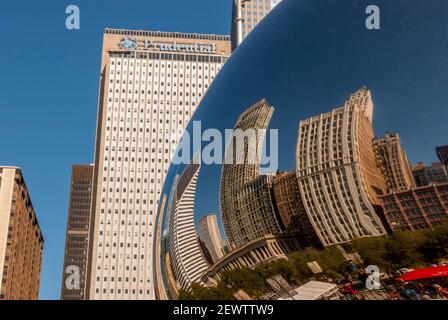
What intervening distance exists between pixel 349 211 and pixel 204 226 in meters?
1.29

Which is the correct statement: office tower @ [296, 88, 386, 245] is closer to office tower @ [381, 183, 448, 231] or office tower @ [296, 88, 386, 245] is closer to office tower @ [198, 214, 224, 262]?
office tower @ [381, 183, 448, 231]

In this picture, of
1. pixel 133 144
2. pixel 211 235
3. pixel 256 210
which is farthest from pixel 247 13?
pixel 256 210

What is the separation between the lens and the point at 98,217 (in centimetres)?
8562

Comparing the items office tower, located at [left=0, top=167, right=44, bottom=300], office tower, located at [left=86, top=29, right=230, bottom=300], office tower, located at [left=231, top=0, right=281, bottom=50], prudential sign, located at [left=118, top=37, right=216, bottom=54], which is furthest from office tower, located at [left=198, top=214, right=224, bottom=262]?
office tower, located at [left=231, top=0, right=281, bottom=50]

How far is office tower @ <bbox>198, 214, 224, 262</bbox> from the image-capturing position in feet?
13.1

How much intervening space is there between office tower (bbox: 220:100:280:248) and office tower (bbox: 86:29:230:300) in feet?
253

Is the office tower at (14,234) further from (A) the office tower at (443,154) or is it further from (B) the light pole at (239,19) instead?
(A) the office tower at (443,154)

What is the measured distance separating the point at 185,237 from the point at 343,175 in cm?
173

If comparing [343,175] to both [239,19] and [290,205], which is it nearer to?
[290,205]

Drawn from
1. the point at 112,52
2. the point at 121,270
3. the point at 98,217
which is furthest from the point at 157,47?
the point at 121,270

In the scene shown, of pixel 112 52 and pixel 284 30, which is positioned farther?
pixel 112 52

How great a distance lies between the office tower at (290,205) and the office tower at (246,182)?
0.23 feet

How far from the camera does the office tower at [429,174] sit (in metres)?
3.06

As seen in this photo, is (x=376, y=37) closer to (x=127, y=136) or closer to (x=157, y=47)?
(x=127, y=136)
